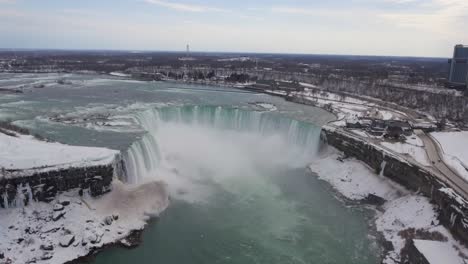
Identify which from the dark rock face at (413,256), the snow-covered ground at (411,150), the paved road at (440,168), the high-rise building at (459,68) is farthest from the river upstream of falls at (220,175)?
the high-rise building at (459,68)

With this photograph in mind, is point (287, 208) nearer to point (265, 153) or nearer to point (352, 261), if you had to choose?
point (352, 261)

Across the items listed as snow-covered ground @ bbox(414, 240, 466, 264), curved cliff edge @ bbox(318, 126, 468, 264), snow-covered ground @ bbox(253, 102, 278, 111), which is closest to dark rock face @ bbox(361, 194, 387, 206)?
curved cliff edge @ bbox(318, 126, 468, 264)

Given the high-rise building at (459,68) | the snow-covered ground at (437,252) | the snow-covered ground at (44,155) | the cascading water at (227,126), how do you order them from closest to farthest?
the snow-covered ground at (437,252) → the snow-covered ground at (44,155) → the cascading water at (227,126) → the high-rise building at (459,68)

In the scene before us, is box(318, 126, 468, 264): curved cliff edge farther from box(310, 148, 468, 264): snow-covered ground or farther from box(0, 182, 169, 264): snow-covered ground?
box(0, 182, 169, 264): snow-covered ground

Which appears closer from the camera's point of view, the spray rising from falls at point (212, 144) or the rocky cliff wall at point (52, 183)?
the rocky cliff wall at point (52, 183)

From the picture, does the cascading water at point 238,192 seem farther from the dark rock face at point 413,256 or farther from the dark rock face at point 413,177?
the dark rock face at point 413,177

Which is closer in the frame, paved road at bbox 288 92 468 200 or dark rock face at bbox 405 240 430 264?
dark rock face at bbox 405 240 430 264
